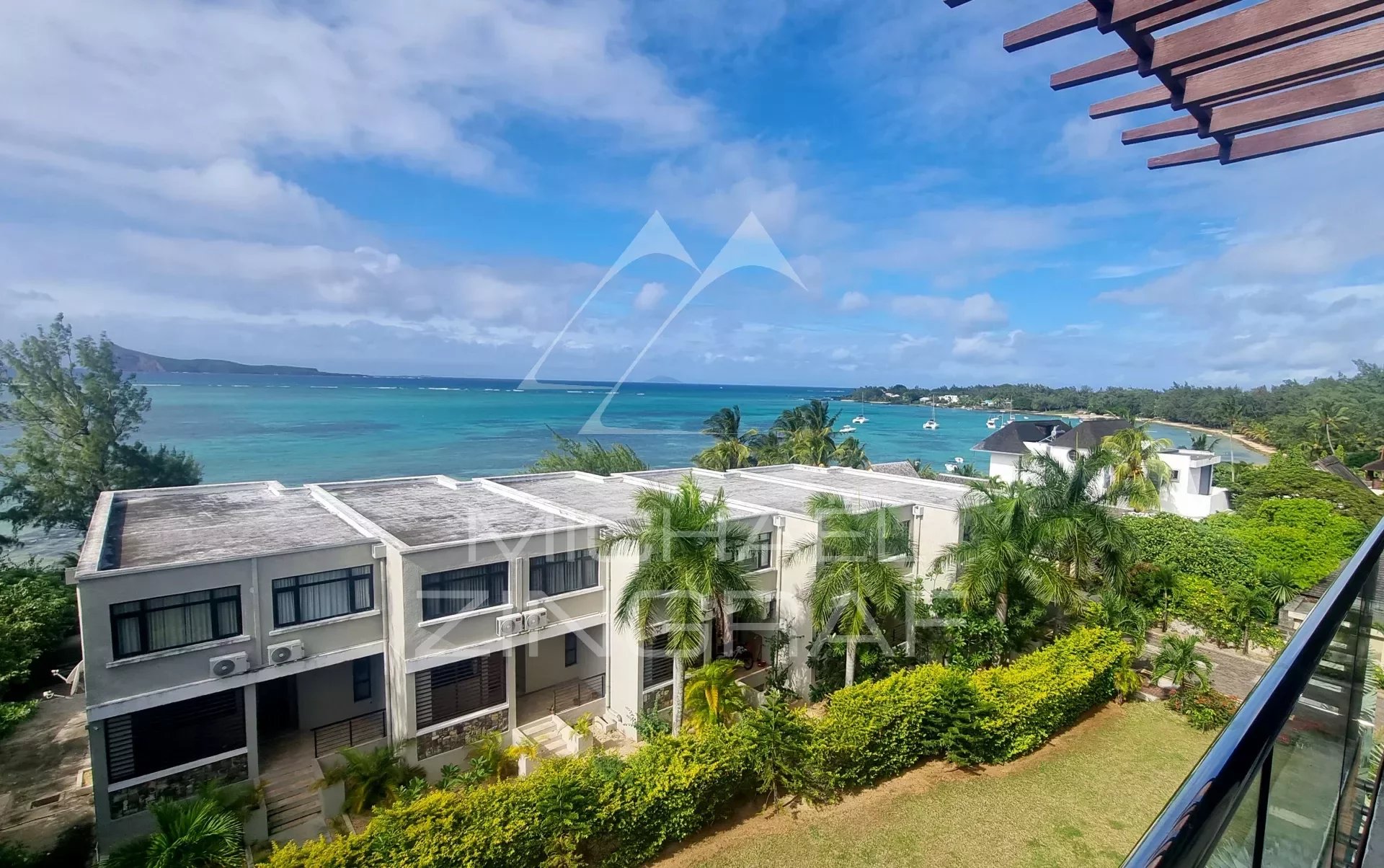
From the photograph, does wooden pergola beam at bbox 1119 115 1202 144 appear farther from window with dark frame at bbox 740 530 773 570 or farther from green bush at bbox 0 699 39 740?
green bush at bbox 0 699 39 740

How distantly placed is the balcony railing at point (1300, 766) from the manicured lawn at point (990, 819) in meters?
9.73

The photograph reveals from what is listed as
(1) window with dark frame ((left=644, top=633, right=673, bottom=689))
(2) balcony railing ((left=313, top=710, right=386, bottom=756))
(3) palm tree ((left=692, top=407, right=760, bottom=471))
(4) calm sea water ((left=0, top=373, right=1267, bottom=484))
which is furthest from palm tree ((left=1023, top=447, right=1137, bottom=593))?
(4) calm sea water ((left=0, top=373, right=1267, bottom=484))

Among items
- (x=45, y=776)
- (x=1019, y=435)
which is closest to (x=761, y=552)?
(x=45, y=776)

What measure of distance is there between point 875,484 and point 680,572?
11937mm

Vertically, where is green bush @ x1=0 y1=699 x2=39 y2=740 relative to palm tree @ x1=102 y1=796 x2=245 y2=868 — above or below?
below

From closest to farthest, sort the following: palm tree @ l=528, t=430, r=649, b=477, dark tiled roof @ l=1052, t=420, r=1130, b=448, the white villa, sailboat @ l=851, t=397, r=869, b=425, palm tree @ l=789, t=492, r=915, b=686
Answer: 1. palm tree @ l=789, t=492, r=915, b=686
2. the white villa
3. dark tiled roof @ l=1052, t=420, r=1130, b=448
4. palm tree @ l=528, t=430, r=649, b=477
5. sailboat @ l=851, t=397, r=869, b=425

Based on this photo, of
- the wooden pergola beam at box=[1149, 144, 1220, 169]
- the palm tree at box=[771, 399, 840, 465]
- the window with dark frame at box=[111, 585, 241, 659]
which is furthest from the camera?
the palm tree at box=[771, 399, 840, 465]

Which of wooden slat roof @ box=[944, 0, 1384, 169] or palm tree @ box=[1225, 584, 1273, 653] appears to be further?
palm tree @ box=[1225, 584, 1273, 653]

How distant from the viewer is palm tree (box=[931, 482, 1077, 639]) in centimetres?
1527

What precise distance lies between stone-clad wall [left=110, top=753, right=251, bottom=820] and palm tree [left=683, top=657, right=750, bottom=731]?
8.02 m

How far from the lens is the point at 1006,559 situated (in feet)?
50.6

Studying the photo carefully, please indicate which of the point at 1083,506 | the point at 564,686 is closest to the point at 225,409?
the point at 564,686

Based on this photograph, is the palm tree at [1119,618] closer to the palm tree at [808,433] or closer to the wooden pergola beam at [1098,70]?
the wooden pergola beam at [1098,70]

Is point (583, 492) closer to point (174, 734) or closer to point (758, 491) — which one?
point (758, 491)
